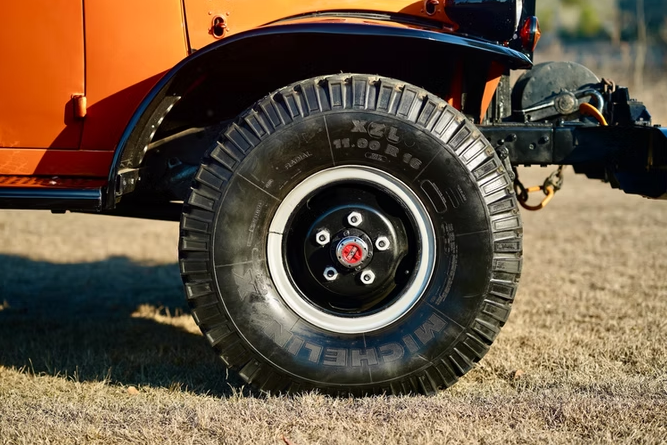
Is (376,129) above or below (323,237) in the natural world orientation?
above

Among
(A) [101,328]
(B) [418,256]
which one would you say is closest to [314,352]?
(B) [418,256]

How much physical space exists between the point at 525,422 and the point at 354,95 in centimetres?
141

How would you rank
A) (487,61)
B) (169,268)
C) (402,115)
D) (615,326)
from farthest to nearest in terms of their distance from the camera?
(169,268) < (615,326) < (487,61) < (402,115)

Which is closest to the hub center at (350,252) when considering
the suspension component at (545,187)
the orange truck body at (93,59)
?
the orange truck body at (93,59)

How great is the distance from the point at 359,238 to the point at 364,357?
0.48 m

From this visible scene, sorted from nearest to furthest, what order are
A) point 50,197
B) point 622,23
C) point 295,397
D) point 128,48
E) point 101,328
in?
point 295,397
point 50,197
point 128,48
point 101,328
point 622,23

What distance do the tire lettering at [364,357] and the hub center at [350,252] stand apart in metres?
0.35

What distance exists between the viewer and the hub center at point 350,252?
3113 millimetres

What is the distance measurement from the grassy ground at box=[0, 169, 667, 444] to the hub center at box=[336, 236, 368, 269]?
0.55 meters

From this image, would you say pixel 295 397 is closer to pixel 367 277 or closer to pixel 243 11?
pixel 367 277

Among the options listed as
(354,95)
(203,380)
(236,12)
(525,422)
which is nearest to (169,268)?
(203,380)

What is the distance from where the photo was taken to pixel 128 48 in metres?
3.43

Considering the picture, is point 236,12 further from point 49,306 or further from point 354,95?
point 49,306

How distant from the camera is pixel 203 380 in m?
3.61
